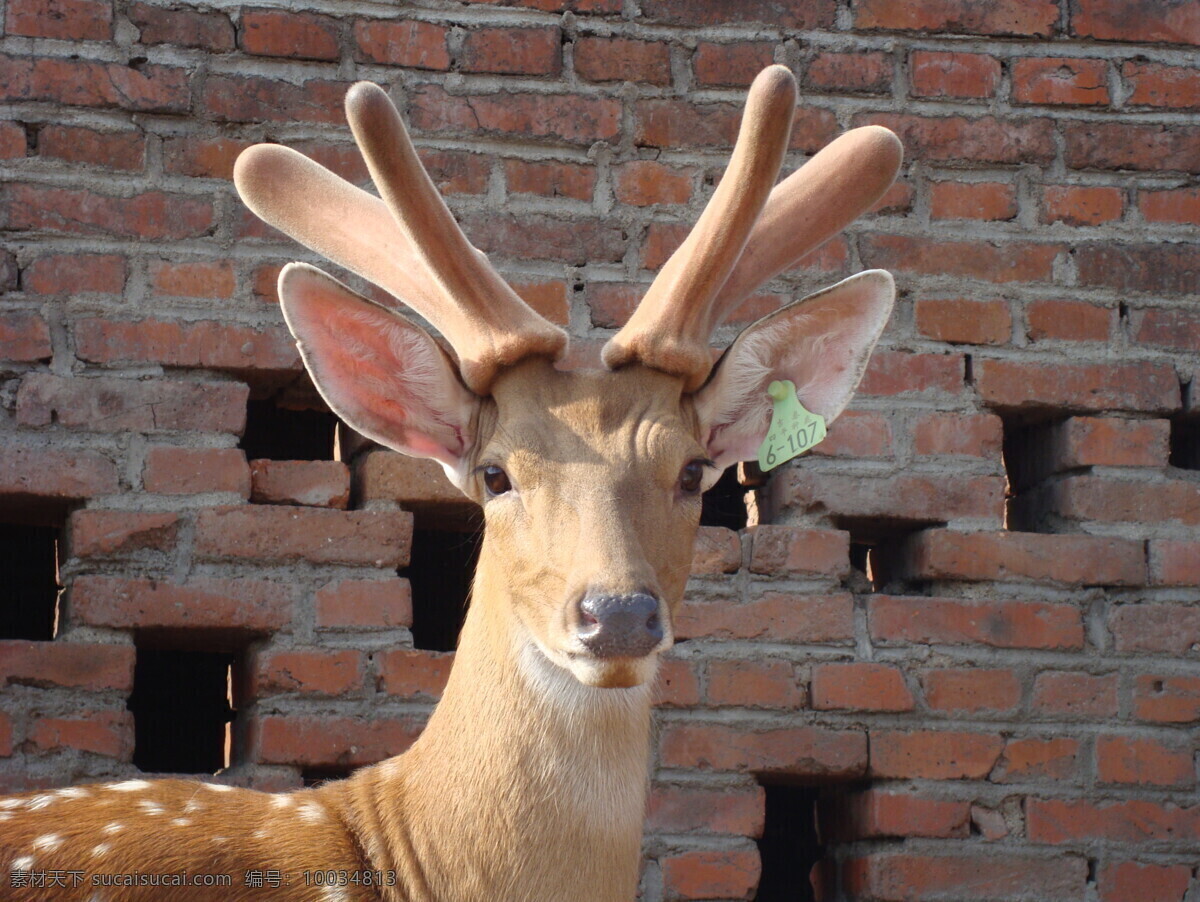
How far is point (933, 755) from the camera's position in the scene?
3.06 metres

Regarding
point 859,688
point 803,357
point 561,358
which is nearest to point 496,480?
point 561,358

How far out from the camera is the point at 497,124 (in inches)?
127

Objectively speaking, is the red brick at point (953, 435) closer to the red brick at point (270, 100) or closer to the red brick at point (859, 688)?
the red brick at point (859, 688)

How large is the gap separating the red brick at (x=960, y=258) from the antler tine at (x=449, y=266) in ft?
3.64

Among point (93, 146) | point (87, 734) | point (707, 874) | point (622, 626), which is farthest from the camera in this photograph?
point (93, 146)

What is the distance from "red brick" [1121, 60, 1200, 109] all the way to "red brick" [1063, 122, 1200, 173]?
0.06 m

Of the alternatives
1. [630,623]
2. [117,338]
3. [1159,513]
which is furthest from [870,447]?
A: [117,338]

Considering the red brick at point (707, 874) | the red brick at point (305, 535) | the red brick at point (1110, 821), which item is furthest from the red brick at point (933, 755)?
the red brick at point (305, 535)

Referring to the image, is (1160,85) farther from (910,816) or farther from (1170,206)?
(910,816)

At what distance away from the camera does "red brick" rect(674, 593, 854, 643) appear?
308 centimetres

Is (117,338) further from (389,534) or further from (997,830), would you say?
(997,830)

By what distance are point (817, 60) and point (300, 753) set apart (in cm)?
183

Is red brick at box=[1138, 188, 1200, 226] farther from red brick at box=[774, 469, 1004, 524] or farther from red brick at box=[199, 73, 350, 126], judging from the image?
red brick at box=[199, 73, 350, 126]

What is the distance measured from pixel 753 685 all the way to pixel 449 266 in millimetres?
1151
